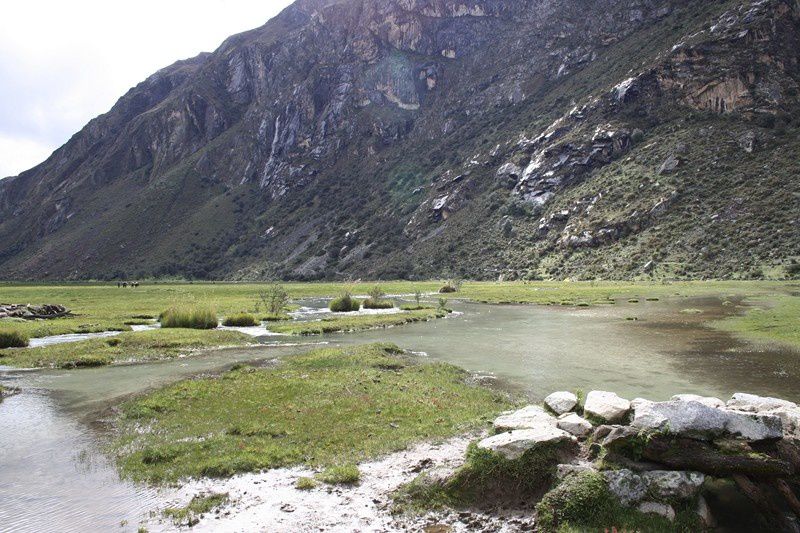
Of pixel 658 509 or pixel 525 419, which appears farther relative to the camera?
pixel 525 419

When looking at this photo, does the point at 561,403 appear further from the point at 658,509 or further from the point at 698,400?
the point at 658,509

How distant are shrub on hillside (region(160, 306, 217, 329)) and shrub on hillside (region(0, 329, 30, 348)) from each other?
1173 centimetres

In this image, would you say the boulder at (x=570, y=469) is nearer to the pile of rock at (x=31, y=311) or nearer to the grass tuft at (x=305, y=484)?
the grass tuft at (x=305, y=484)

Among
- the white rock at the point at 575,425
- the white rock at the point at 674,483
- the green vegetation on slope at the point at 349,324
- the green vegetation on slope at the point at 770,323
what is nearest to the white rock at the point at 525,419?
the white rock at the point at 575,425

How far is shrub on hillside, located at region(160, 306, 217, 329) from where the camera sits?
152 ft

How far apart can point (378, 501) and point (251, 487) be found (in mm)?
3319

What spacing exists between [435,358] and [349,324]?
1765 centimetres

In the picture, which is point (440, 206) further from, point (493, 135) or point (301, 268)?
point (301, 268)

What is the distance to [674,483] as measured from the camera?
1012 cm

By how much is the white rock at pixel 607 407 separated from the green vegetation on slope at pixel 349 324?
32.0 m

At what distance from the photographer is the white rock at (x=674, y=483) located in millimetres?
10008

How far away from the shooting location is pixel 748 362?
26.3 m

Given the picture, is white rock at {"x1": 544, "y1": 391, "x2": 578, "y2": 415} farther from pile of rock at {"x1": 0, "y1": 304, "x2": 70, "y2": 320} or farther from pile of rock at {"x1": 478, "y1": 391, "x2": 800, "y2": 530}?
pile of rock at {"x1": 0, "y1": 304, "x2": 70, "y2": 320}

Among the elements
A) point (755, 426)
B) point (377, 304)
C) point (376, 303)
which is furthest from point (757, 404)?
point (376, 303)
